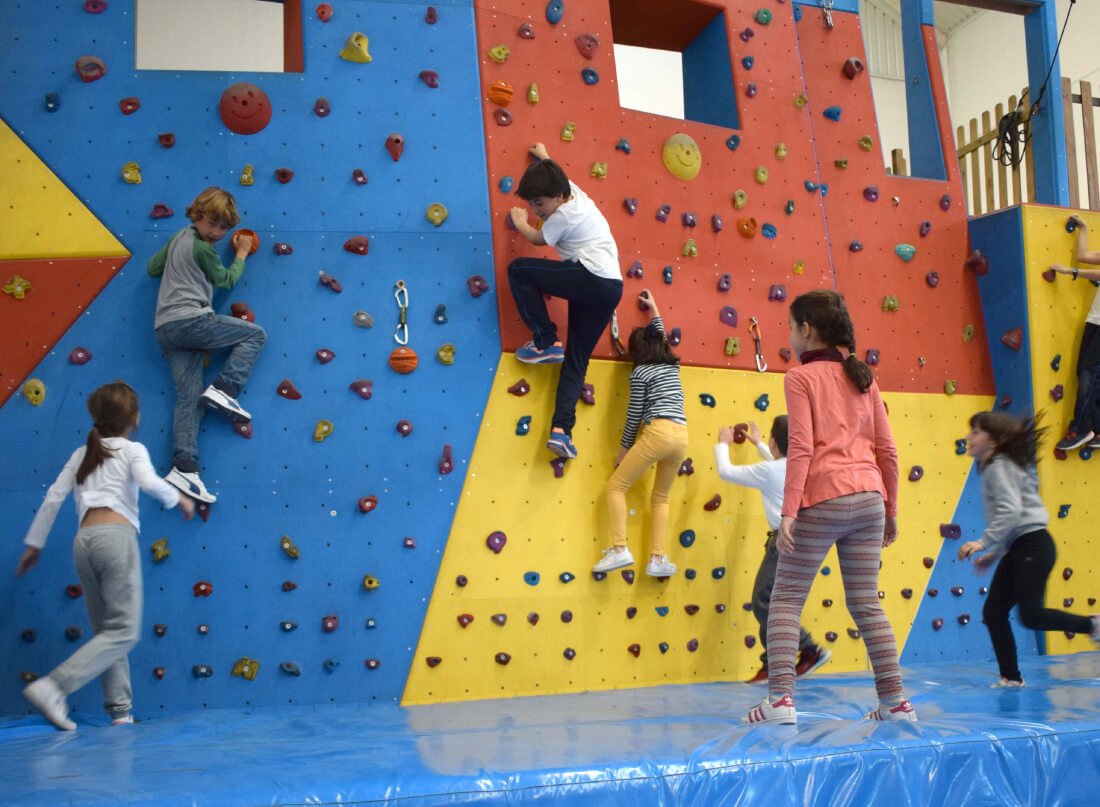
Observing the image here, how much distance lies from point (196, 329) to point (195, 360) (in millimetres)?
143

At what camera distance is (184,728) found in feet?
10.4

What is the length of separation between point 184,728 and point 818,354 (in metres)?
2.39

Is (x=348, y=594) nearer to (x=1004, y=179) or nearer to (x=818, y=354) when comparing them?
(x=818, y=354)

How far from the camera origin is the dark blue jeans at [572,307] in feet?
13.3

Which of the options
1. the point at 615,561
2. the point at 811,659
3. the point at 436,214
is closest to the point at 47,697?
the point at 615,561

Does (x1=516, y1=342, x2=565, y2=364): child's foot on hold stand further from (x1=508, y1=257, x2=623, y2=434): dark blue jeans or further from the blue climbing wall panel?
the blue climbing wall panel

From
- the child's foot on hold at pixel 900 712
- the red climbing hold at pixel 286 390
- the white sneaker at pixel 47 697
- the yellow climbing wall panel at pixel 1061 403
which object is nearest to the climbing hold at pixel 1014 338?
the yellow climbing wall panel at pixel 1061 403

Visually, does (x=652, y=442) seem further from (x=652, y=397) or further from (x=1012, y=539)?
(x=1012, y=539)

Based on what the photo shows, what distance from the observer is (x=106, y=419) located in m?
3.29

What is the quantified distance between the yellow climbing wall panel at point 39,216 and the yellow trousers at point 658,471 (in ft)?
7.36

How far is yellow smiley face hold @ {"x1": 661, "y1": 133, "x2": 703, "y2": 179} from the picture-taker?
4699 mm

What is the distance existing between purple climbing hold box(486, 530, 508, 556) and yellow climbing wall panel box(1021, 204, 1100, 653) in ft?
9.74

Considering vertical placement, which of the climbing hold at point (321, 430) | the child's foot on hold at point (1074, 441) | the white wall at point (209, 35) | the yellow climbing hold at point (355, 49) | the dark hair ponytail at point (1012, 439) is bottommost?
the dark hair ponytail at point (1012, 439)

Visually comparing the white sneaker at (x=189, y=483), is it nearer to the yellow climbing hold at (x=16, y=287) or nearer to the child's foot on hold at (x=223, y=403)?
the child's foot on hold at (x=223, y=403)
